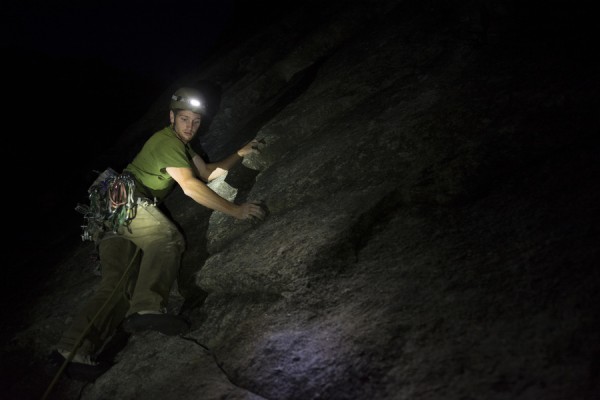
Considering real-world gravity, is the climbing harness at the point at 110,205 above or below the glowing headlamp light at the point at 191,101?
below

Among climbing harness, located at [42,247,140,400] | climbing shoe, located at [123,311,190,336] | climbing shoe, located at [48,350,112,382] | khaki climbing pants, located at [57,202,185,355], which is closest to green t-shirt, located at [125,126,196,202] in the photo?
khaki climbing pants, located at [57,202,185,355]

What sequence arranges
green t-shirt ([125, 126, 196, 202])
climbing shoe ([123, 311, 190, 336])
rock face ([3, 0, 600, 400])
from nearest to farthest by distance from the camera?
rock face ([3, 0, 600, 400])
climbing shoe ([123, 311, 190, 336])
green t-shirt ([125, 126, 196, 202])

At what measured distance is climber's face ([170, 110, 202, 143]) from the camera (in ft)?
17.1

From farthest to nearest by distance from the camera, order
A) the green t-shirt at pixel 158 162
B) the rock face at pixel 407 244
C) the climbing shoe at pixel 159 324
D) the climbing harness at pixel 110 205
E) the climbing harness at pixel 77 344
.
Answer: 1. the green t-shirt at pixel 158 162
2. the climbing harness at pixel 110 205
3. the climbing shoe at pixel 159 324
4. the climbing harness at pixel 77 344
5. the rock face at pixel 407 244

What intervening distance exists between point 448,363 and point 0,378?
5.31 meters

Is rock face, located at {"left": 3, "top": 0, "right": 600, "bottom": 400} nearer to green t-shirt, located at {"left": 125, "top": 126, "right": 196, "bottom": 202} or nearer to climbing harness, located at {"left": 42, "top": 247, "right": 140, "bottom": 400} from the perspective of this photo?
climbing harness, located at {"left": 42, "top": 247, "right": 140, "bottom": 400}

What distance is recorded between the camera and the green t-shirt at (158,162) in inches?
186

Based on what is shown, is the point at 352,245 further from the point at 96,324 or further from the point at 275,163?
the point at 96,324

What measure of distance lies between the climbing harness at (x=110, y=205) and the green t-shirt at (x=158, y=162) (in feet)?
0.77

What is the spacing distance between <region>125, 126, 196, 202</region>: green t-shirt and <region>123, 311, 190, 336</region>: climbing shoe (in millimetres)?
Answer: 1936

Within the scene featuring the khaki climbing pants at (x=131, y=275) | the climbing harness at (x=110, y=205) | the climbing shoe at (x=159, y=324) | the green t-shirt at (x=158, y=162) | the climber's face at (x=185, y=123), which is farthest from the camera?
the climber's face at (x=185, y=123)

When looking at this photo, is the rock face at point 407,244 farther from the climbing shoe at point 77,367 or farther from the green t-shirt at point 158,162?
the green t-shirt at point 158,162

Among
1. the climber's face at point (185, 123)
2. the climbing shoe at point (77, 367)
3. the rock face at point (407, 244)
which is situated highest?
the climber's face at point (185, 123)

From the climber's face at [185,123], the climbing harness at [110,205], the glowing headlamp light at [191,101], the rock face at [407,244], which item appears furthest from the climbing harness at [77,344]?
the glowing headlamp light at [191,101]
